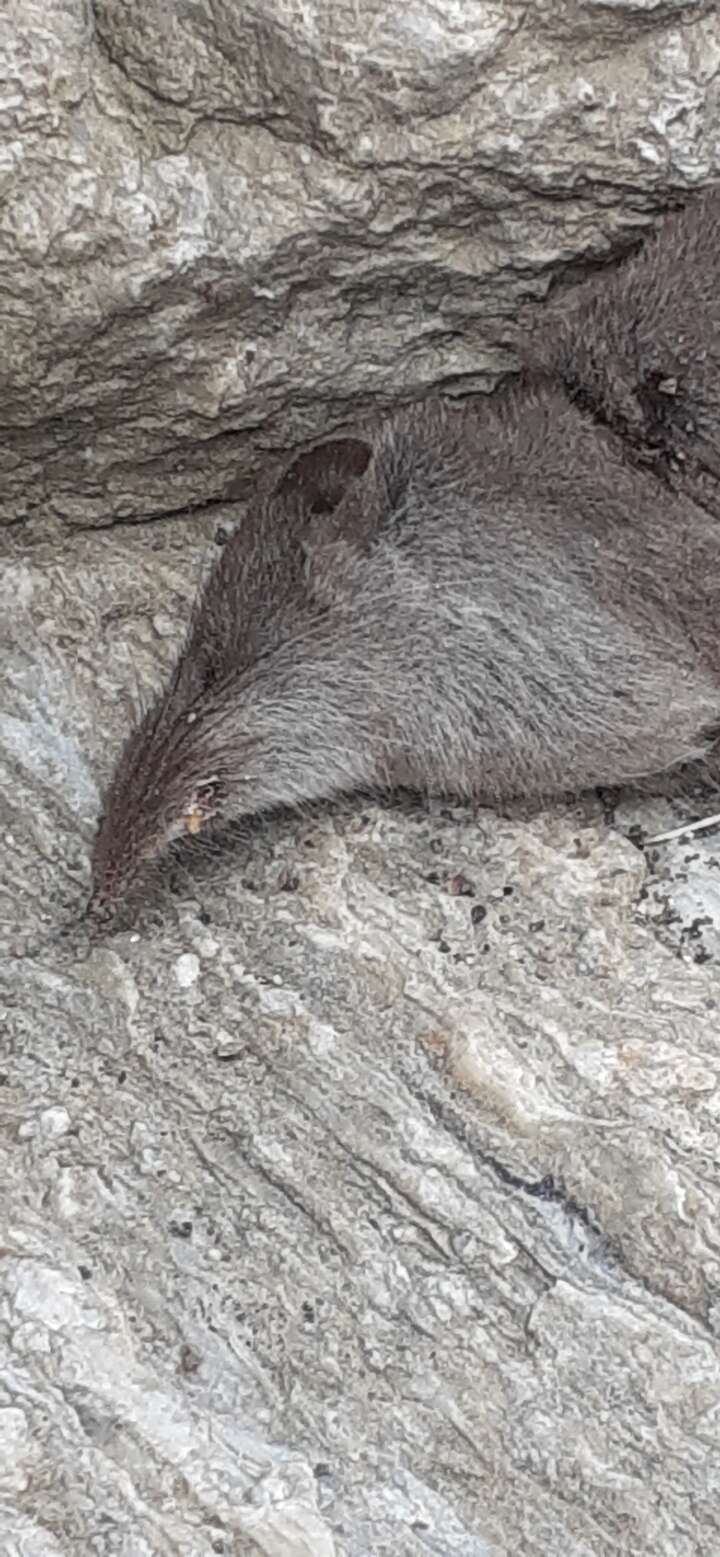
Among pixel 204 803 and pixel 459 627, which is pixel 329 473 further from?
pixel 204 803

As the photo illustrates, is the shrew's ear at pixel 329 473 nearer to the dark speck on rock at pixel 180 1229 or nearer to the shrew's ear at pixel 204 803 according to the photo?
the shrew's ear at pixel 204 803

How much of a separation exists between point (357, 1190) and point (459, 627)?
108 centimetres

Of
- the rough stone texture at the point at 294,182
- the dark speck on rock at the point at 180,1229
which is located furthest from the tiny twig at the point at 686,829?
the dark speck on rock at the point at 180,1229

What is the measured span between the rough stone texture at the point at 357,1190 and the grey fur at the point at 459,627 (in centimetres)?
12

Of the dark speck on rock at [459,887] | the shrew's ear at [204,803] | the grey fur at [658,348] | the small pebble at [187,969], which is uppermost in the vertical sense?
the grey fur at [658,348]

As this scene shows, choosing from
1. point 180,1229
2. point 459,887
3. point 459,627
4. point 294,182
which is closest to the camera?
point 180,1229

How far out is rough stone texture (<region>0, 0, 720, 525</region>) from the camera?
254 centimetres

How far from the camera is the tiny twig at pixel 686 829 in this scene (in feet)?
9.77

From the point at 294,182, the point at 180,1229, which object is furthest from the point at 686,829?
the point at 294,182

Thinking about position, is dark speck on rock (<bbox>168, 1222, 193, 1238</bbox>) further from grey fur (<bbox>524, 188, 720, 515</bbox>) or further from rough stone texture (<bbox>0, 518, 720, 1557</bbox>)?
grey fur (<bbox>524, 188, 720, 515</bbox>)

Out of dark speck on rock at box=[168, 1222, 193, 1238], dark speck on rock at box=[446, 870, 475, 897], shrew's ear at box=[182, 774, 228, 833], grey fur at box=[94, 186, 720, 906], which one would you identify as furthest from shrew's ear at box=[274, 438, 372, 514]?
dark speck on rock at box=[168, 1222, 193, 1238]

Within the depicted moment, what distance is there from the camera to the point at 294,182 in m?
2.71

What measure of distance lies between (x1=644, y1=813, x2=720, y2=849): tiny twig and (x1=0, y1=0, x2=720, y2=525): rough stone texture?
35.2 inches

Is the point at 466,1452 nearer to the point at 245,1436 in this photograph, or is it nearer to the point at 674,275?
the point at 245,1436
